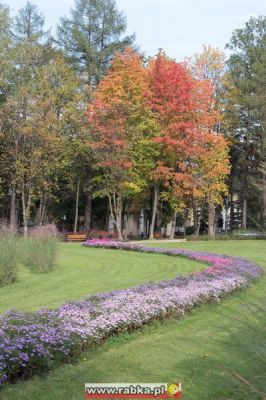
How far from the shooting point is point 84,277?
1409 cm

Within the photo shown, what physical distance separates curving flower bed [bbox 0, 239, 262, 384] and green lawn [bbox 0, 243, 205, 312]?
1701 millimetres

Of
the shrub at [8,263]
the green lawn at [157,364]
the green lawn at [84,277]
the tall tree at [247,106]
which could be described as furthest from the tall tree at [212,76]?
the green lawn at [157,364]

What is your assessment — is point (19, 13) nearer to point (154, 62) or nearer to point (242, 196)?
point (154, 62)

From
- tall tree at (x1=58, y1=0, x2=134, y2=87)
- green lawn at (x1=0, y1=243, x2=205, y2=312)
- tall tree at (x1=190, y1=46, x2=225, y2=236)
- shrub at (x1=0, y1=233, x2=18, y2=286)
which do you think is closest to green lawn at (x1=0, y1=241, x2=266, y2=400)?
green lawn at (x1=0, y1=243, x2=205, y2=312)

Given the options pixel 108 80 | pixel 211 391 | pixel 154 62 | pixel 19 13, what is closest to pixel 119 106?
pixel 108 80

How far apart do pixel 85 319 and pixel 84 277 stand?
7017 millimetres

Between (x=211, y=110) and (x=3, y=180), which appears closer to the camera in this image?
(x=3, y=180)

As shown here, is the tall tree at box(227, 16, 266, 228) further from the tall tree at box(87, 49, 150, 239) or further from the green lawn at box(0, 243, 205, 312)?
the green lawn at box(0, 243, 205, 312)

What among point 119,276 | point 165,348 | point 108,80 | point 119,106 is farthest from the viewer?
point 108,80

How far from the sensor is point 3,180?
34406 mm

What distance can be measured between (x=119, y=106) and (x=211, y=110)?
7977 mm

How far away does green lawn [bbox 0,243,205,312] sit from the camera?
10.9 m

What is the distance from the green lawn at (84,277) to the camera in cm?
1088

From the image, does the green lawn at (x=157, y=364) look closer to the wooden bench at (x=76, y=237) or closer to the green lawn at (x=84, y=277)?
the green lawn at (x=84, y=277)
